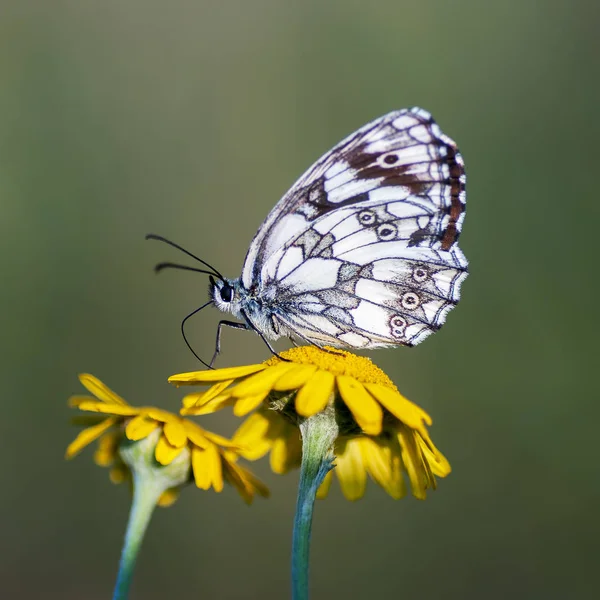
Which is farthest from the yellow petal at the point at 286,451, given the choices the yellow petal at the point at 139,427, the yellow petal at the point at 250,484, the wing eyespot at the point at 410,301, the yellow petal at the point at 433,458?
the wing eyespot at the point at 410,301

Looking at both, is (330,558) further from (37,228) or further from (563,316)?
(37,228)

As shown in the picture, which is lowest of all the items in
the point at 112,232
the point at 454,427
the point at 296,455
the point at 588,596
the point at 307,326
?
the point at 588,596

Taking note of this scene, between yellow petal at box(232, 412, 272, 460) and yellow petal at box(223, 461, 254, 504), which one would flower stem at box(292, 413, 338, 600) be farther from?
yellow petal at box(232, 412, 272, 460)

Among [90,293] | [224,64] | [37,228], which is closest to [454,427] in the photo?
[90,293]

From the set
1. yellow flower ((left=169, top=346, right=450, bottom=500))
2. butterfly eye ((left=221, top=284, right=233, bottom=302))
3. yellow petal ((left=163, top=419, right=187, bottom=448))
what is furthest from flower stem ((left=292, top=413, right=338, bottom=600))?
butterfly eye ((left=221, top=284, right=233, bottom=302))

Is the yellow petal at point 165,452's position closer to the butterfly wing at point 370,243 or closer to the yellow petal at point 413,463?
the yellow petal at point 413,463

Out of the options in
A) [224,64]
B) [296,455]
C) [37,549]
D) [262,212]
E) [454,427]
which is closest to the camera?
[296,455]

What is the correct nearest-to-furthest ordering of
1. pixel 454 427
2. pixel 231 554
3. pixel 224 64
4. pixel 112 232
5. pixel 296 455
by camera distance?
pixel 296 455, pixel 231 554, pixel 454 427, pixel 112 232, pixel 224 64
